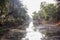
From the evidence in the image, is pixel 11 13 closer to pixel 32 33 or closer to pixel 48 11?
pixel 32 33

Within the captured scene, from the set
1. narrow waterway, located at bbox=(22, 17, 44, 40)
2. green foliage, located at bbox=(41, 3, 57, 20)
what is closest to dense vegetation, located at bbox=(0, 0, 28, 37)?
narrow waterway, located at bbox=(22, 17, 44, 40)

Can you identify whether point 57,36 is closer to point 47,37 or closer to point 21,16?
point 47,37

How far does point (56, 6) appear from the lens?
113 inches

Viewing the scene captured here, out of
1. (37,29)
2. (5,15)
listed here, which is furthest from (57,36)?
(5,15)

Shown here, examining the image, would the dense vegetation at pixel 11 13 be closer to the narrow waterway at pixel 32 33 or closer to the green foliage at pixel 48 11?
the narrow waterway at pixel 32 33

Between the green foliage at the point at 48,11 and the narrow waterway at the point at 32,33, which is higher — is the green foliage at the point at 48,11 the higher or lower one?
the higher one

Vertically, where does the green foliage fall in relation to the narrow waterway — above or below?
above

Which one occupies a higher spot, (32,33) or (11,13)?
(11,13)

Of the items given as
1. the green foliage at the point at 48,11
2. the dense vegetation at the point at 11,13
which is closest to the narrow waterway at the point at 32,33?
the dense vegetation at the point at 11,13

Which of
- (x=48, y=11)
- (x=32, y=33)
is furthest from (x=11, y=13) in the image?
(x=48, y=11)

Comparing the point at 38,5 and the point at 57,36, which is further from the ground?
the point at 38,5

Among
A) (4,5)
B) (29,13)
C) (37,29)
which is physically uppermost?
(4,5)

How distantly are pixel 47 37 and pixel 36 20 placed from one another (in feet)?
1.28

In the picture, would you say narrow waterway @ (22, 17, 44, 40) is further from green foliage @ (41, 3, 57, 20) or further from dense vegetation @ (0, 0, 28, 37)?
green foliage @ (41, 3, 57, 20)
